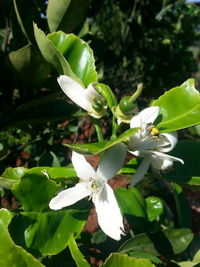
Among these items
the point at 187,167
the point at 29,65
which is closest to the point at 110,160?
the point at 187,167

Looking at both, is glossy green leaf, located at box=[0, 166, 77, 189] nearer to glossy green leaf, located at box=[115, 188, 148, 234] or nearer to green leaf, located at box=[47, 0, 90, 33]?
glossy green leaf, located at box=[115, 188, 148, 234]

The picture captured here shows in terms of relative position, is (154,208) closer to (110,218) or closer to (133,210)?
(133,210)

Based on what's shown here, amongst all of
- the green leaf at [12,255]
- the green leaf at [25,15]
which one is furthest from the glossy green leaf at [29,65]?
the green leaf at [12,255]

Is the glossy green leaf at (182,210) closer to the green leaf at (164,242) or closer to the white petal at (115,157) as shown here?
the green leaf at (164,242)

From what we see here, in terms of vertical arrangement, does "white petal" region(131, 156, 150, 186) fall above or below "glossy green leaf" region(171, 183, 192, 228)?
above

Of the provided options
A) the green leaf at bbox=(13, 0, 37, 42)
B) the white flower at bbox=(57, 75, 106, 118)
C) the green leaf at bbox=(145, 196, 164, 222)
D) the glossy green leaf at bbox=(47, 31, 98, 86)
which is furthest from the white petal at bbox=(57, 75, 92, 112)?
the green leaf at bbox=(145, 196, 164, 222)
